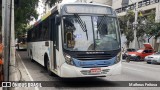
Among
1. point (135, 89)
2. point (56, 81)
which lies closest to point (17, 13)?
point (56, 81)

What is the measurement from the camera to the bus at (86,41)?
33.5 feet

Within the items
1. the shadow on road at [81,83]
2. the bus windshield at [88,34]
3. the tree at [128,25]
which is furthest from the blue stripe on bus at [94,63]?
the tree at [128,25]

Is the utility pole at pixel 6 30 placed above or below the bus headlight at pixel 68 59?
above

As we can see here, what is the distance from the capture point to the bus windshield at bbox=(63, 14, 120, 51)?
10.3 meters

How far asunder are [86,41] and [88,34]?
0.27 meters

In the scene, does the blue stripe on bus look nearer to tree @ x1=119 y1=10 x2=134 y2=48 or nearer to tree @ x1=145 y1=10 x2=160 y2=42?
tree @ x1=145 y1=10 x2=160 y2=42

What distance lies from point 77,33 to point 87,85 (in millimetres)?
2061

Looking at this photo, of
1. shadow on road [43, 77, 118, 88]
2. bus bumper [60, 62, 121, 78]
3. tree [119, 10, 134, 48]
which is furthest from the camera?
tree [119, 10, 134, 48]

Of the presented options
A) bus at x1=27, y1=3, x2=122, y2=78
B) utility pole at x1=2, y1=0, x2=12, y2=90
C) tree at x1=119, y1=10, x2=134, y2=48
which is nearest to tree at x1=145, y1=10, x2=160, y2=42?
tree at x1=119, y1=10, x2=134, y2=48

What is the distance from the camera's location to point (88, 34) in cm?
1045

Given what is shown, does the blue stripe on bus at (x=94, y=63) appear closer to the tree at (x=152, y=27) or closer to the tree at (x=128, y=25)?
the tree at (x=152, y=27)

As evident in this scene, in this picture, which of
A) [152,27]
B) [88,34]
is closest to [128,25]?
[152,27]

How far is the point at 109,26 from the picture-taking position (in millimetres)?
10859

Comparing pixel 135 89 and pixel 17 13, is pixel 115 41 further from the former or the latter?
pixel 17 13
